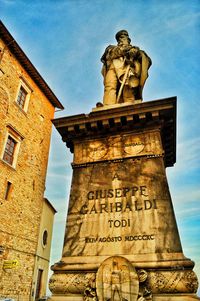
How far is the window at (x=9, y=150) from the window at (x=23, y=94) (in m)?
2.95

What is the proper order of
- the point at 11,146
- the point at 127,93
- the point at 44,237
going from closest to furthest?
the point at 127,93 < the point at 11,146 < the point at 44,237

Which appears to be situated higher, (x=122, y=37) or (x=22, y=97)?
(x=22, y=97)

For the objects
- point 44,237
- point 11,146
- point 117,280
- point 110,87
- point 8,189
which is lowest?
point 117,280

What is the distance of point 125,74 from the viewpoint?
6.89 meters

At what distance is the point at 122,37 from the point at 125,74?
5.53 ft

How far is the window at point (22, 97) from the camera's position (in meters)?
18.8

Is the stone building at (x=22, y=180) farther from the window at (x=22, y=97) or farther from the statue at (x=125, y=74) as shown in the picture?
the statue at (x=125, y=74)

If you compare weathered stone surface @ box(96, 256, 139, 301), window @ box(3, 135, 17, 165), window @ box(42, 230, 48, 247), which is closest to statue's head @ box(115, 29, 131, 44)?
weathered stone surface @ box(96, 256, 139, 301)

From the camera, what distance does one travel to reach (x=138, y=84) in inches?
268

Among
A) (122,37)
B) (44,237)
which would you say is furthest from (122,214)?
(44,237)

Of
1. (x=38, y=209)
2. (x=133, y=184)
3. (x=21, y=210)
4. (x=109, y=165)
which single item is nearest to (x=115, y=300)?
(x=133, y=184)

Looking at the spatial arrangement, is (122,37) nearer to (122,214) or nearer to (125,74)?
(125,74)

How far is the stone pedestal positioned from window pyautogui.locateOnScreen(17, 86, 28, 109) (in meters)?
13.8

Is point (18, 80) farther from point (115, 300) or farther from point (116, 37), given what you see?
point (115, 300)
